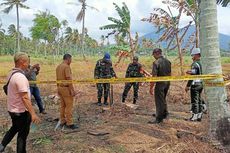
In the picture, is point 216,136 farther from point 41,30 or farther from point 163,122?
point 41,30

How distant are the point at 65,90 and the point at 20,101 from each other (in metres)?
2.07

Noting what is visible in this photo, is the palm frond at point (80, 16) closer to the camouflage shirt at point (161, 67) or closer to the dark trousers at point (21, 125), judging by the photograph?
→ the camouflage shirt at point (161, 67)

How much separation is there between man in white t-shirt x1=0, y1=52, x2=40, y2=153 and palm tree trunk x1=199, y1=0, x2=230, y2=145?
297 centimetres

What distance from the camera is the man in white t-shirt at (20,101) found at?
189 inches

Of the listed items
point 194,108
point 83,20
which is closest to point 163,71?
point 194,108

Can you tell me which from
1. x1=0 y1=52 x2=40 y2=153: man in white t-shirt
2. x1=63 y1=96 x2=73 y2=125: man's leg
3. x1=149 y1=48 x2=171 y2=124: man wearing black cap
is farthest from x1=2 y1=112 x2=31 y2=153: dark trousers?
x1=149 y1=48 x2=171 y2=124: man wearing black cap

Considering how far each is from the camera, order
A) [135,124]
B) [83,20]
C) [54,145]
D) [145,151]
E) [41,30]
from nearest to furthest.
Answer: [145,151]
[54,145]
[135,124]
[83,20]
[41,30]

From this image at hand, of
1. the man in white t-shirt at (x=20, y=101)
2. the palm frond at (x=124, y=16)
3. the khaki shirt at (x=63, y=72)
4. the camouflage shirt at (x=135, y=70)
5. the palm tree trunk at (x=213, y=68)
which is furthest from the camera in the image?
the palm frond at (x=124, y=16)

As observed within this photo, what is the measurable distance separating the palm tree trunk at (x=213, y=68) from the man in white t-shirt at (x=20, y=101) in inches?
117

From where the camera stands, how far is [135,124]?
683 centimetres

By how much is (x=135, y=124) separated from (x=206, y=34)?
256 cm

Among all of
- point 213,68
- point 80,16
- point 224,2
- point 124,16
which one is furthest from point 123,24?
point 80,16

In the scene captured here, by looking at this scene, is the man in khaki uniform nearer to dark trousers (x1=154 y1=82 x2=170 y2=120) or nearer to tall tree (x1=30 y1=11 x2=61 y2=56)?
dark trousers (x1=154 y1=82 x2=170 y2=120)

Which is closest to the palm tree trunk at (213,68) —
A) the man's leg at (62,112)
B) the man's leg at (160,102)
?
the man's leg at (160,102)
